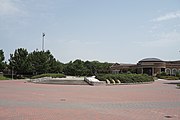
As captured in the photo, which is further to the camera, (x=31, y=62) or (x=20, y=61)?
(x=31, y=62)

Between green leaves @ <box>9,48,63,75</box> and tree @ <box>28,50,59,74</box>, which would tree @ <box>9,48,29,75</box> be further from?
tree @ <box>28,50,59,74</box>

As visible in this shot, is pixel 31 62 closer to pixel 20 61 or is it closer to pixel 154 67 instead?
pixel 20 61

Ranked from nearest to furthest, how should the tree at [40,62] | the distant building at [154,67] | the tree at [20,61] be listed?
1. the tree at [20,61]
2. the tree at [40,62]
3. the distant building at [154,67]

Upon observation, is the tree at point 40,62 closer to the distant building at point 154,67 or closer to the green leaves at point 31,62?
the green leaves at point 31,62

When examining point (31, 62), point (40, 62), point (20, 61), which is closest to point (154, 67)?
point (40, 62)

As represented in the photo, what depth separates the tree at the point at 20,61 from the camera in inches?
2242

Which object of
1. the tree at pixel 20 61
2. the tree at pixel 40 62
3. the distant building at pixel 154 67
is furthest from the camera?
the distant building at pixel 154 67

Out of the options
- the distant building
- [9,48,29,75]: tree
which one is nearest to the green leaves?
[9,48,29,75]: tree

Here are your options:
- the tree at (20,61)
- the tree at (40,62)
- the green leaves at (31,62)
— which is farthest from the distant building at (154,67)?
the tree at (20,61)

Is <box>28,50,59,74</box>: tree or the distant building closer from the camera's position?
<box>28,50,59,74</box>: tree

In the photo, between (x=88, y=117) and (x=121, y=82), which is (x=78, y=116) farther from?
(x=121, y=82)

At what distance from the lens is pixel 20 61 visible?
5756 centimetres

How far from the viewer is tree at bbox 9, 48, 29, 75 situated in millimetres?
56938

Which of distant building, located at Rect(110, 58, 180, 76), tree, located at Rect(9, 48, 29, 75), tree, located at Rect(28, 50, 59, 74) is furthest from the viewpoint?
distant building, located at Rect(110, 58, 180, 76)
